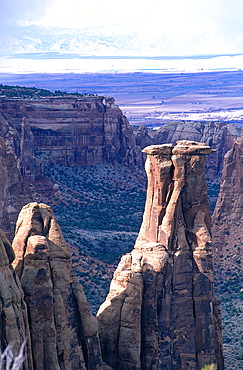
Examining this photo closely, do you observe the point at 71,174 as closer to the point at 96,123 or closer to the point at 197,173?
the point at 96,123

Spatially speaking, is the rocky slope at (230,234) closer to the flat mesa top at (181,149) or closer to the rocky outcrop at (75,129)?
the flat mesa top at (181,149)

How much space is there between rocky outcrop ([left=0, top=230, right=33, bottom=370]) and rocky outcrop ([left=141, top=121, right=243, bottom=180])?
97689 millimetres

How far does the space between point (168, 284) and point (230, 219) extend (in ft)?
132

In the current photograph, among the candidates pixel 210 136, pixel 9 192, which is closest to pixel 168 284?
pixel 9 192

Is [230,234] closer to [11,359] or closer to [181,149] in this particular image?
[181,149]

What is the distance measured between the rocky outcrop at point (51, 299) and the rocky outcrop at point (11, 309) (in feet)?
3.60

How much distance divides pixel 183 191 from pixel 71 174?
266 ft

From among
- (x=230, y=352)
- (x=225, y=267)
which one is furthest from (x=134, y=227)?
(x=230, y=352)

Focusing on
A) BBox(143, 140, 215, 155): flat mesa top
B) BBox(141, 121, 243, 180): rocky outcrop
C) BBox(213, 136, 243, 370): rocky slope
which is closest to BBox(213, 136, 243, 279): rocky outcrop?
BBox(213, 136, 243, 370): rocky slope

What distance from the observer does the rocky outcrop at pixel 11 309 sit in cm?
2853

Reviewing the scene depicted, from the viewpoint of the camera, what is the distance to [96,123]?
12112 cm

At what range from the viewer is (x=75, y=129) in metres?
118

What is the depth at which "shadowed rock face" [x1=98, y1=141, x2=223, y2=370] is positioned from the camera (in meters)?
35.1

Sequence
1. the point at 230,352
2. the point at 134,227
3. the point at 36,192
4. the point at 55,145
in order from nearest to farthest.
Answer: the point at 230,352, the point at 134,227, the point at 36,192, the point at 55,145
